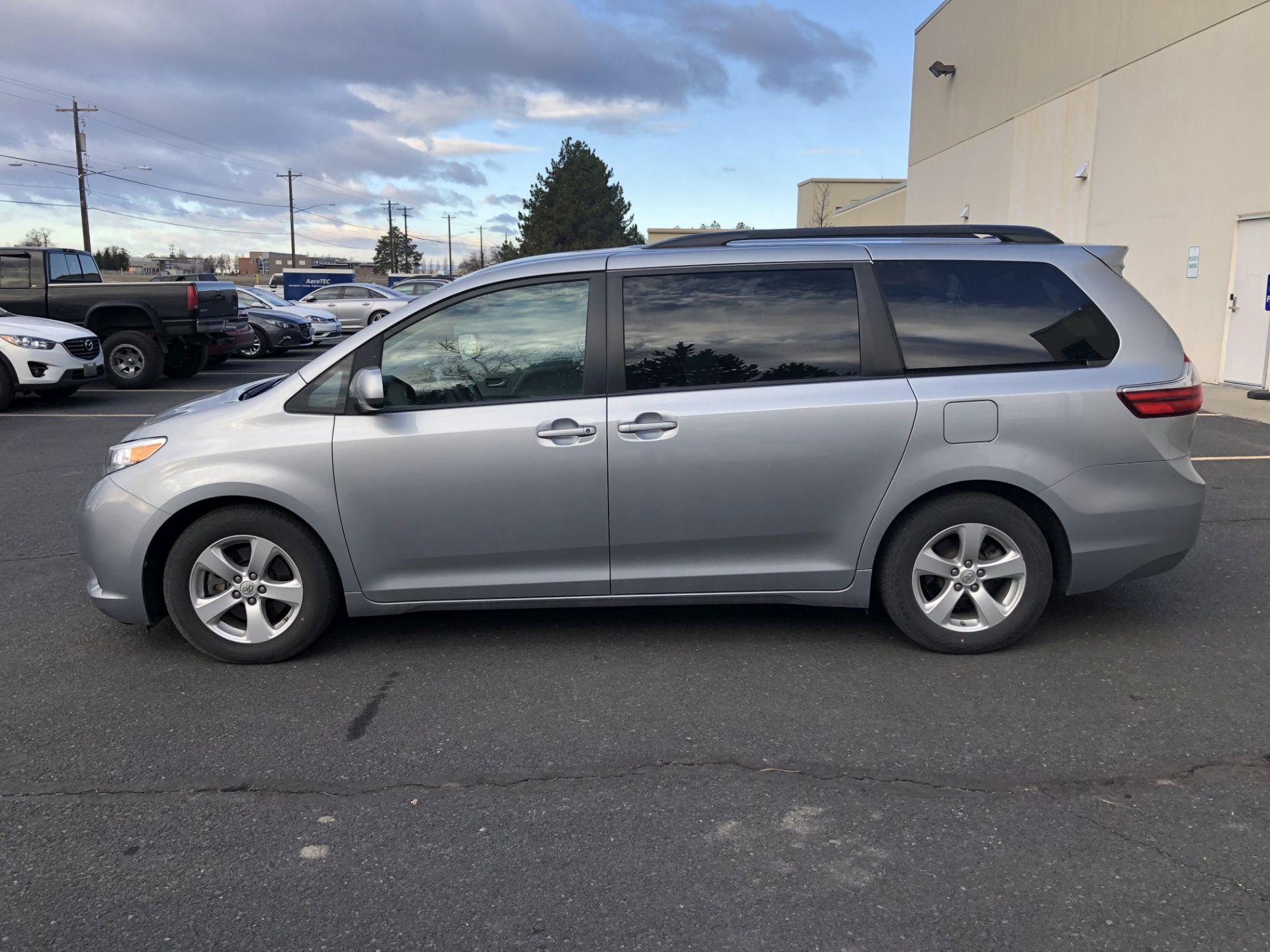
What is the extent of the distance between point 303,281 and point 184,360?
3583 cm

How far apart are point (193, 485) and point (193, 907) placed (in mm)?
2035

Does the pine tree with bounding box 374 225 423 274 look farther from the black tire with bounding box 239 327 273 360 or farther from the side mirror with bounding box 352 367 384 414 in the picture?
the side mirror with bounding box 352 367 384 414

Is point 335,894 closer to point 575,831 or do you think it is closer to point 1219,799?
point 575,831

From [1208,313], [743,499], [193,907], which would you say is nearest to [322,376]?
[743,499]

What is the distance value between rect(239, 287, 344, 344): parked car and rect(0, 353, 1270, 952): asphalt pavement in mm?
18842

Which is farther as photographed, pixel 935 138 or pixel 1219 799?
pixel 935 138

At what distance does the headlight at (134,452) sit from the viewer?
444cm

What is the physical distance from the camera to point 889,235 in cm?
476

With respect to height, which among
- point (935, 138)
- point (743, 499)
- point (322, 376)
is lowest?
point (743, 499)

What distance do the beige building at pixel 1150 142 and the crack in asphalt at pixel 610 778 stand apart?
13.1 m

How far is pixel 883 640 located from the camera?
4676 mm

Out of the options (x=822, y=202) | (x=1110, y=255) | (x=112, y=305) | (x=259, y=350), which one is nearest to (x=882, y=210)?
(x=822, y=202)

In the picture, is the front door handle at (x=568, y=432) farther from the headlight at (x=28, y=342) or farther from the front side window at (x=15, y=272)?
the front side window at (x=15, y=272)

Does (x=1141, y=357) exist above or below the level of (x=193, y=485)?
above
